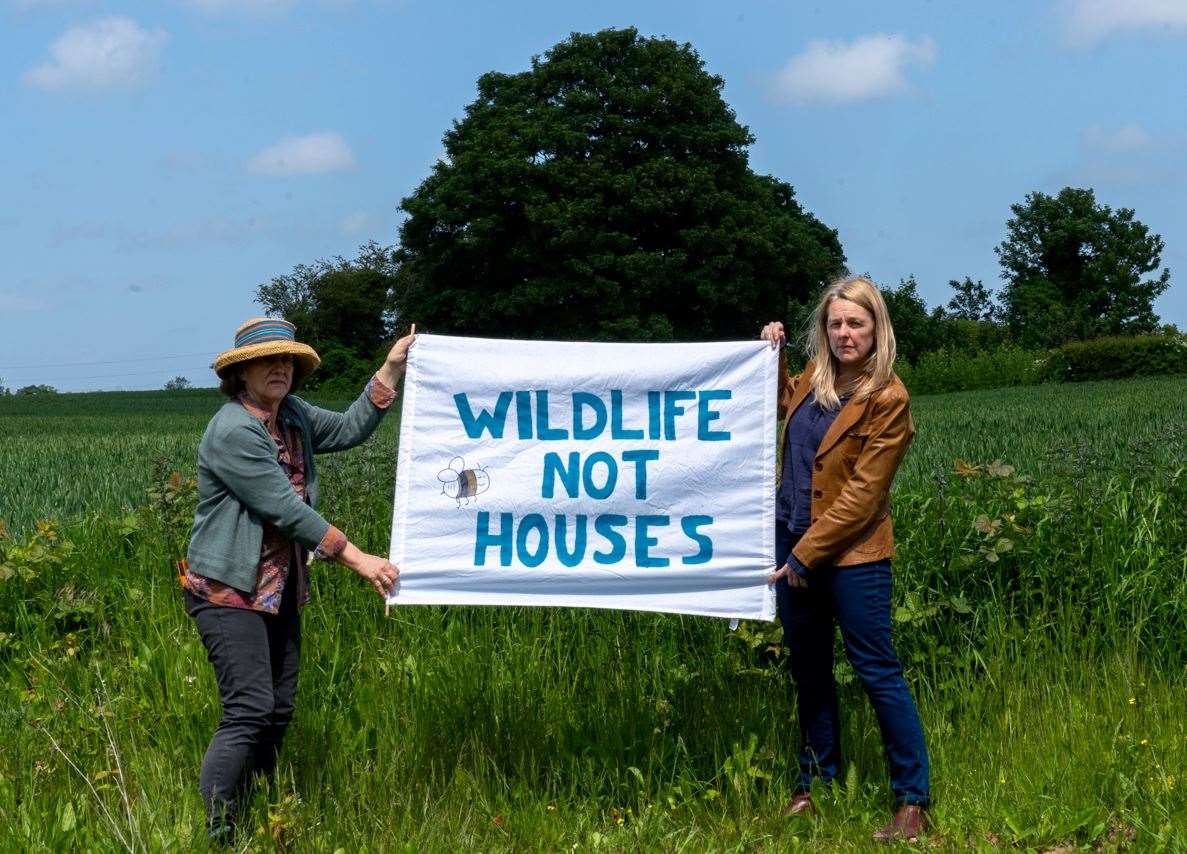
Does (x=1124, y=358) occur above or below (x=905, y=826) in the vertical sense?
above

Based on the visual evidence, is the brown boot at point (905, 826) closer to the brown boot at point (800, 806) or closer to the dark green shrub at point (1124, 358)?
the brown boot at point (800, 806)

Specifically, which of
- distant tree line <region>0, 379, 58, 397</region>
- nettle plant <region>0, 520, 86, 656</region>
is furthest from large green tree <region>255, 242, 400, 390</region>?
nettle plant <region>0, 520, 86, 656</region>

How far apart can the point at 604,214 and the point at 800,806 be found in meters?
44.4

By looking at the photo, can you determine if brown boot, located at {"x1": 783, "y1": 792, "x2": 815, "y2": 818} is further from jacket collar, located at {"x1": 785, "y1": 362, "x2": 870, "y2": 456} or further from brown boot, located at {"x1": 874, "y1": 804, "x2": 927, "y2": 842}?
jacket collar, located at {"x1": 785, "y1": 362, "x2": 870, "y2": 456}

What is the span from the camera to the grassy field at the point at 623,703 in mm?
4836

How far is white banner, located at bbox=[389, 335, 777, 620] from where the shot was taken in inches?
193

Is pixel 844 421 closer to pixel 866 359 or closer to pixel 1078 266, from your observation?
pixel 866 359

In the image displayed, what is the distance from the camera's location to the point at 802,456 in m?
4.86

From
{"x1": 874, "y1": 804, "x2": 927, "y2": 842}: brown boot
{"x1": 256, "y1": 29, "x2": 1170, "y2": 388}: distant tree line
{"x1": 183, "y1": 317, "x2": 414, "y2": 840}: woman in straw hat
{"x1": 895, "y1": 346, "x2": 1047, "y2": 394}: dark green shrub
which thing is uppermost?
{"x1": 256, "y1": 29, "x2": 1170, "y2": 388}: distant tree line

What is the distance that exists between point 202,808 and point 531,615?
2219 mm

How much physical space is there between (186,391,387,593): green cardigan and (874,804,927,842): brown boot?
2246 millimetres

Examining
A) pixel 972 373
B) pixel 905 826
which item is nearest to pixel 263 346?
pixel 905 826

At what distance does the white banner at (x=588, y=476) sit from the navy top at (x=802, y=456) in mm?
80

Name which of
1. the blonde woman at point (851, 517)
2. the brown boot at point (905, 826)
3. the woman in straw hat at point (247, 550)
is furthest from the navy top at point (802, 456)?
the woman in straw hat at point (247, 550)
